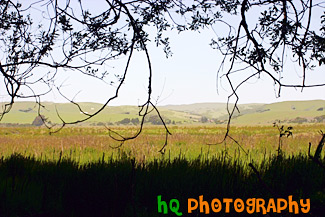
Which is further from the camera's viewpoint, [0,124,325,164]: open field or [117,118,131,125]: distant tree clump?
[117,118,131,125]: distant tree clump

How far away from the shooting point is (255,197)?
3549mm

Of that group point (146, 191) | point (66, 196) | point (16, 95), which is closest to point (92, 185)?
point (66, 196)

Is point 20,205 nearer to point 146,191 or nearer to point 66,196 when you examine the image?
point 66,196

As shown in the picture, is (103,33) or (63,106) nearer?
(103,33)

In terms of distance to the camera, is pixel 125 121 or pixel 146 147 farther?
pixel 125 121

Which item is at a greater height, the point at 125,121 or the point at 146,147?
the point at 146,147

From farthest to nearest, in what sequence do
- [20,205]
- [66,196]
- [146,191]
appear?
1. [146,191]
2. [66,196]
3. [20,205]

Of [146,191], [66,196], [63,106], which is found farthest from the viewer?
[63,106]

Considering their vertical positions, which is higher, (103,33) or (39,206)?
(103,33)

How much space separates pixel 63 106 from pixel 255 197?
191537 millimetres

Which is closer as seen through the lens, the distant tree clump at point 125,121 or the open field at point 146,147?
the open field at point 146,147

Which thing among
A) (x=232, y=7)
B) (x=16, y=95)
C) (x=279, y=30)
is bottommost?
(x=16, y=95)

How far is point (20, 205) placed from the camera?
3.04 m

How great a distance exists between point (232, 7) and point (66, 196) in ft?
11.7
